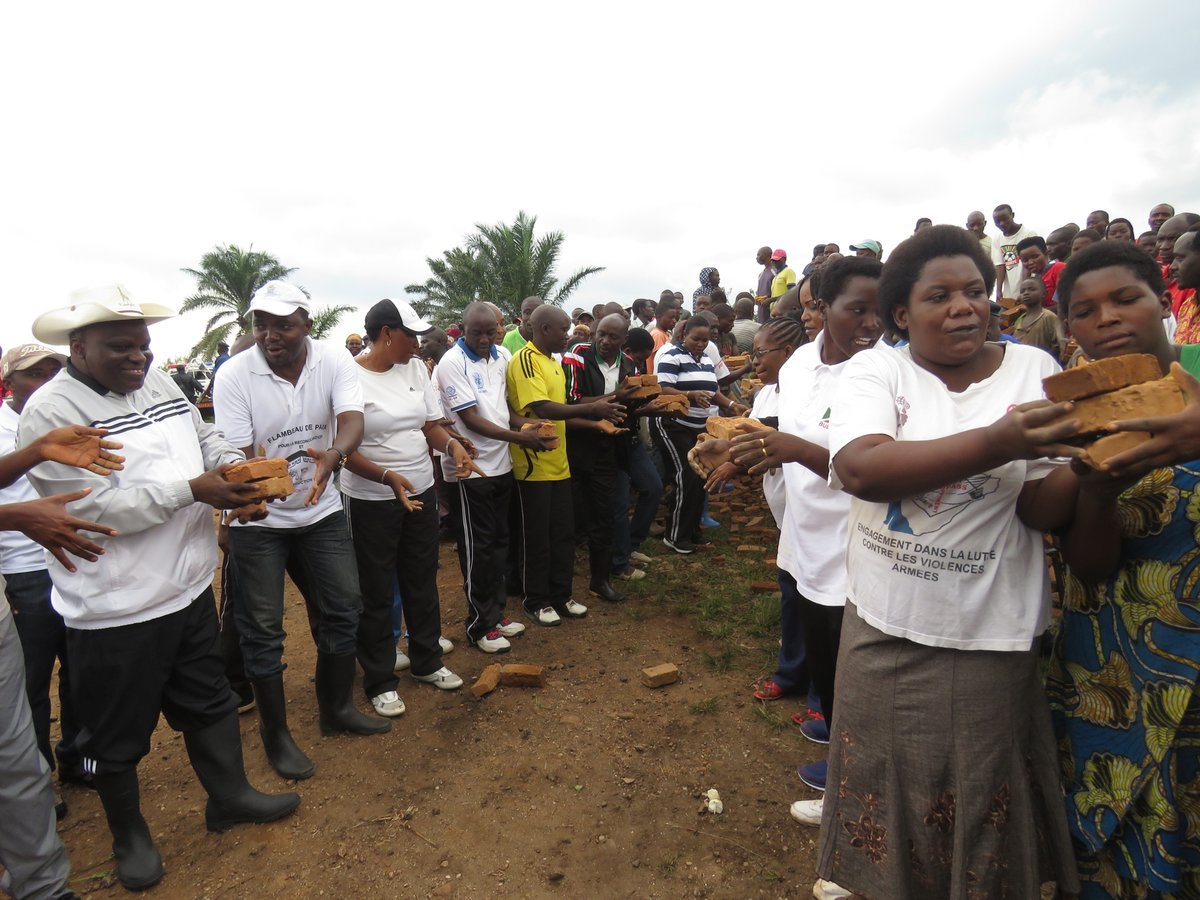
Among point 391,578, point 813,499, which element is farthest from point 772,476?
point 391,578

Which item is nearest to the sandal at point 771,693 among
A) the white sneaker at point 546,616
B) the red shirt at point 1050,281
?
the white sneaker at point 546,616

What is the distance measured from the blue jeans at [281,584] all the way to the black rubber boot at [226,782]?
379 millimetres

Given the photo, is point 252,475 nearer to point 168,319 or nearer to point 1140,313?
point 168,319

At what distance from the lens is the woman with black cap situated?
13.0 feet

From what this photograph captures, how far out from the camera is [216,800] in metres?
3.13

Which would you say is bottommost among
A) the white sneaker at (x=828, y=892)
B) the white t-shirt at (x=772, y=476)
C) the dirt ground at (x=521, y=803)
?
the dirt ground at (x=521, y=803)

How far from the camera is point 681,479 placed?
657 centimetres

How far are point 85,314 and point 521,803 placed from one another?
2764 mm

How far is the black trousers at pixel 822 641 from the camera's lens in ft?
9.06

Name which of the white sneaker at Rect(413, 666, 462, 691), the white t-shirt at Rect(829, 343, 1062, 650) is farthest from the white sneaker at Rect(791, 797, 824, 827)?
the white sneaker at Rect(413, 666, 462, 691)

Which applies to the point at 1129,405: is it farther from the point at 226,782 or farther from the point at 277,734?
the point at 277,734

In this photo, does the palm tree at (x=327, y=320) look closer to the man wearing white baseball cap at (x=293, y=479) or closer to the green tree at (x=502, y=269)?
the green tree at (x=502, y=269)

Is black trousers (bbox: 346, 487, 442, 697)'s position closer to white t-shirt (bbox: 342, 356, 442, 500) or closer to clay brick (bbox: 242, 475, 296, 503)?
white t-shirt (bbox: 342, 356, 442, 500)

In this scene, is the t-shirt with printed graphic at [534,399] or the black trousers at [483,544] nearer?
the black trousers at [483,544]
